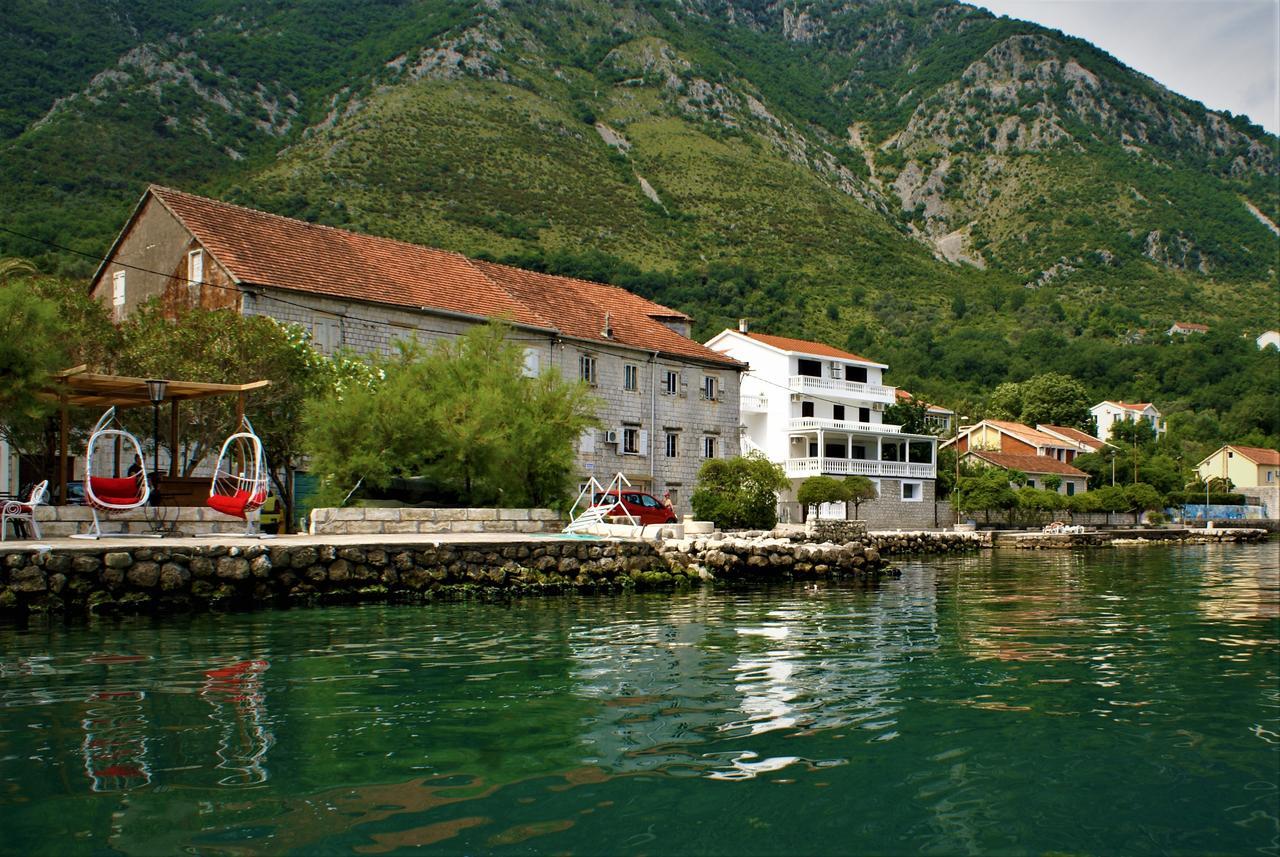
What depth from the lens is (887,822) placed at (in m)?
6.21

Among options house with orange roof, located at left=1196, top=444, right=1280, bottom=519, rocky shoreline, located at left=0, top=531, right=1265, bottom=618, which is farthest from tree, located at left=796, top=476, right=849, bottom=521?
house with orange roof, located at left=1196, top=444, right=1280, bottom=519

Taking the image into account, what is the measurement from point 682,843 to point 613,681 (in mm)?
5113

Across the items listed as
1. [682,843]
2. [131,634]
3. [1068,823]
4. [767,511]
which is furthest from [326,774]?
[767,511]

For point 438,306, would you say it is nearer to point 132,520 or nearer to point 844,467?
point 132,520

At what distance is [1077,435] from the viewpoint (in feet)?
306

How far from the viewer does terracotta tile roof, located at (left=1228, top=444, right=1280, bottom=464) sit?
93.7 metres

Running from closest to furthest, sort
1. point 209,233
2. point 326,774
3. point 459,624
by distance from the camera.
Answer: point 326,774 → point 459,624 → point 209,233

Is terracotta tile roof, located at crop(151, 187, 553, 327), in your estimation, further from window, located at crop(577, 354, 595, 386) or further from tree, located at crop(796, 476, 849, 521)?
tree, located at crop(796, 476, 849, 521)

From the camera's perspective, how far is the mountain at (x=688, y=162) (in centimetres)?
8156

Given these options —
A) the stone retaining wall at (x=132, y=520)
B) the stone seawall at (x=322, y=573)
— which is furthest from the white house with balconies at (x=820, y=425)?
the stone retaining wall at (x=132, y=520)

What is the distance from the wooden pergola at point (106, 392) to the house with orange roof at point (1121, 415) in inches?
3789

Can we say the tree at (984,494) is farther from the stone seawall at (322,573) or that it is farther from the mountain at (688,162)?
the stone seawall at (322,573)

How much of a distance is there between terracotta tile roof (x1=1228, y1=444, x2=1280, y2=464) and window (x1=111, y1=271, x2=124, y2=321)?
3596 inches

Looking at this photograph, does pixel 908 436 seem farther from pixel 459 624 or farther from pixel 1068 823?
pixel 1068 823
